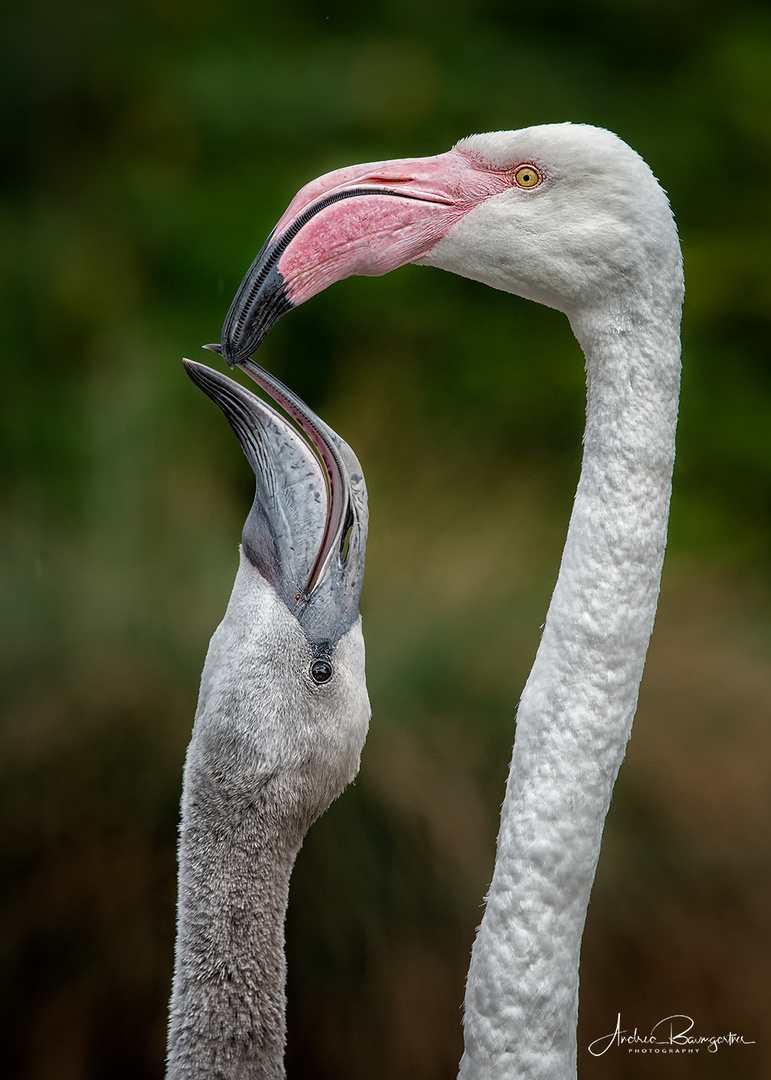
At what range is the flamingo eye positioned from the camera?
4.02ft

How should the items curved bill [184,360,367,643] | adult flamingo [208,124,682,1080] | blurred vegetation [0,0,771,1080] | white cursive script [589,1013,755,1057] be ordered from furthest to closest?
blurred vegetation [0,0,771,1080] → white cursive script [589,1013,755,1057] → curved bill [184,360,367,643] → adult flamingo [208,124,682,1080]

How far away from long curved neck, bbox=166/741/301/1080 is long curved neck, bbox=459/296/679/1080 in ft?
0.90

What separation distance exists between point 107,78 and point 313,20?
0.60 metres

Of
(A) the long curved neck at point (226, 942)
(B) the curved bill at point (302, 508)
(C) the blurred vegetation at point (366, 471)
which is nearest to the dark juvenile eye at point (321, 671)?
(B) the curved bill at point (302, 508)

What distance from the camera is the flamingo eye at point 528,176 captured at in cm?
123

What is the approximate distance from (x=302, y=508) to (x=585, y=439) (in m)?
0.36

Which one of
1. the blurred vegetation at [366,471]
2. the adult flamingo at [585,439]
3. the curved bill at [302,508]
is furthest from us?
the blurred vegetation at [366,471]

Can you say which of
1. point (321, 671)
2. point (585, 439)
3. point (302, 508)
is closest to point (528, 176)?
point (585, 439)

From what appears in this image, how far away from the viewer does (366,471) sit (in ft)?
9.21

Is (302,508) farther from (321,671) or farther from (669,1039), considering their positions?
(669,1039)

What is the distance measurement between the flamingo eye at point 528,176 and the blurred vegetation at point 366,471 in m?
1.56

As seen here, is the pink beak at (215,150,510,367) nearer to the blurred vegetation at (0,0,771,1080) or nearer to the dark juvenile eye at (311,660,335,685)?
the dark juvenile eye at (311,660,335,685)

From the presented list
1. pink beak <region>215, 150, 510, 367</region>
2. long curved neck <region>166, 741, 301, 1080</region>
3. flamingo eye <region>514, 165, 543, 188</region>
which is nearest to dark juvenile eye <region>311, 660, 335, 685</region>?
long curved neck <region>166, 741, 301, 1080</region>

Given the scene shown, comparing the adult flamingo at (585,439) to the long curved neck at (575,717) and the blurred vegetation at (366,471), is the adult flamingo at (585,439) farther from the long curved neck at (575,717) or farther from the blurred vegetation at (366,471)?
the blurred vegetation at (366,471)
